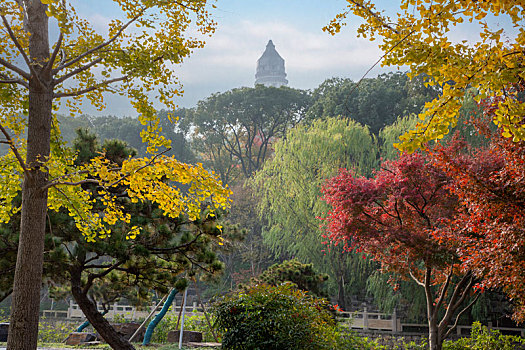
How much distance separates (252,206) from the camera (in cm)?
2180

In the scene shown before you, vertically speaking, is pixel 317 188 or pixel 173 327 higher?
pixel 317 188

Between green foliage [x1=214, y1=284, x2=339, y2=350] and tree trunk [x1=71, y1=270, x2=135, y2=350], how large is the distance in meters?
1.51

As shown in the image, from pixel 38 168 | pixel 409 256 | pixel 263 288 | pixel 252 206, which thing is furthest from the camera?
pixel 252 206

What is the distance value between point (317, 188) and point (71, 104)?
34.3 ft

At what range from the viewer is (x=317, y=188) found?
589 inches

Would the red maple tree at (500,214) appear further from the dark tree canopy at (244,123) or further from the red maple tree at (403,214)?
the dark tree canopy at (244,123)

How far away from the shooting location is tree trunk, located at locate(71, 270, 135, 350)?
6.44 meters

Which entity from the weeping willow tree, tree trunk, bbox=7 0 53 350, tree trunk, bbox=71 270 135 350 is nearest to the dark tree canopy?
the weeping willow tree

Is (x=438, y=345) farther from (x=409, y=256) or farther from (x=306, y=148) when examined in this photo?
(x=306, y=148)

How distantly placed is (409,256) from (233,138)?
68.3 feet

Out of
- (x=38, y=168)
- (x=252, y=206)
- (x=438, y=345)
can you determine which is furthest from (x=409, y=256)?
(x=252, y=206)

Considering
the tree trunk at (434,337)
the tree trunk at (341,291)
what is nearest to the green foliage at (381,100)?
the tree trunk at (341,291)

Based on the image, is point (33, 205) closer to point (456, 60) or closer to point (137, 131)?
point (456, 60)

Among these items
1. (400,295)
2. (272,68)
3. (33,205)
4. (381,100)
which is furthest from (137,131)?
(272,68)
